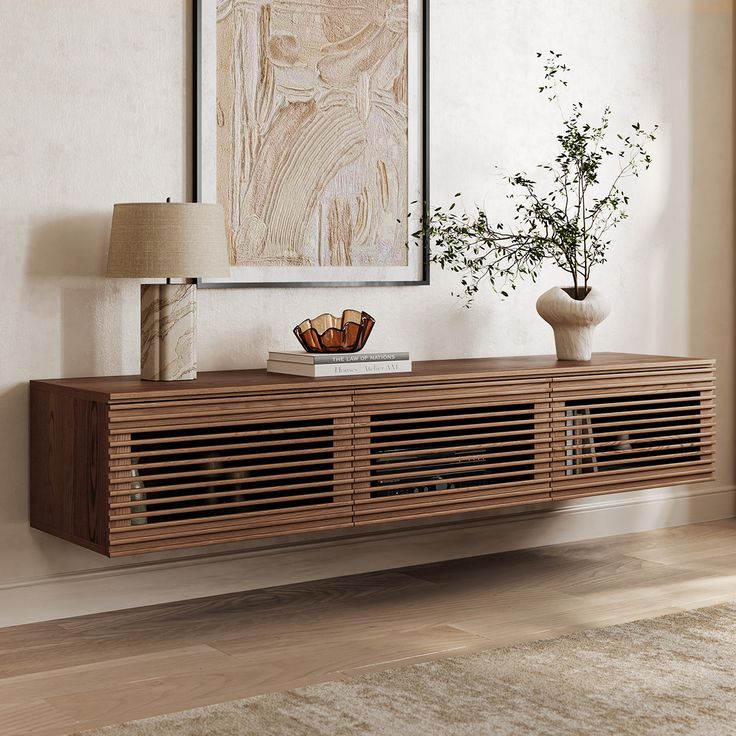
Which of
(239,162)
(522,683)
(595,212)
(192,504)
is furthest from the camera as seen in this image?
(595,212)

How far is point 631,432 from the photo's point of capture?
3.47m

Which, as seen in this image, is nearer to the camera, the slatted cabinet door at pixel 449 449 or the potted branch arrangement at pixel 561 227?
the slatted cabinet door at pixel 449 449

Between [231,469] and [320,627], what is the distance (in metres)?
0.48

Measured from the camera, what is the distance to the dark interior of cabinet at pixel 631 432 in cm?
340

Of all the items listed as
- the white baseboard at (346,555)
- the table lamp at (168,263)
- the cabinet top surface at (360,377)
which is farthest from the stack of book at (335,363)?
the white baseboard at (346,555)

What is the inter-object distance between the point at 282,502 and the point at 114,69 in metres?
1.19

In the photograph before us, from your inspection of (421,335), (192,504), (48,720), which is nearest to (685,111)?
(421,335)

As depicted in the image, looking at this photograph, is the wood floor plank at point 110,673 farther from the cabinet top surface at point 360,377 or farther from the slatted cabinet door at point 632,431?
the slatted cabinet door at point 632,431

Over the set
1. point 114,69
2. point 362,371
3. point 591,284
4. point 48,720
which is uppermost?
point 114,69

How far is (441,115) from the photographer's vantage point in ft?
11.6

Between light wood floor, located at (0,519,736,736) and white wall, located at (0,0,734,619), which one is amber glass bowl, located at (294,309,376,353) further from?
light wood floor, located at (0,519,736,736)

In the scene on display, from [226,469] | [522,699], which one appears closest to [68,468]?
[226,469]

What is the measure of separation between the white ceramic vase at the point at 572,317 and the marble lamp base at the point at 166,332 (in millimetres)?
1185

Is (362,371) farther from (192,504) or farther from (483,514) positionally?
(483,514)
